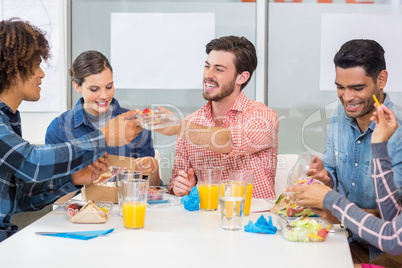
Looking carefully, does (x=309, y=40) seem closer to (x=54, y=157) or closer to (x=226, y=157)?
(x=226, y=157)

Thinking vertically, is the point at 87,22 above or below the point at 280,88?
above

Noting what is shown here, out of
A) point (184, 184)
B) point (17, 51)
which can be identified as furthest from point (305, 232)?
point (17, 51)

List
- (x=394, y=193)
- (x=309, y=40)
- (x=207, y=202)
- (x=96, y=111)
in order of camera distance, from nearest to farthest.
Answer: (x=394, y=193), (x=207, y=202), (x=96, y=111), (x=309, y=40)

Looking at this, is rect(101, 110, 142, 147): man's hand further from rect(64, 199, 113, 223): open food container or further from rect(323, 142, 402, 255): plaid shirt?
rect(323, 142, 402, 255): plaid shirt

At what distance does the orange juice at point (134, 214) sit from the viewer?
4.84 feet

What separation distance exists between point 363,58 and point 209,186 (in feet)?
Answer: 2.81

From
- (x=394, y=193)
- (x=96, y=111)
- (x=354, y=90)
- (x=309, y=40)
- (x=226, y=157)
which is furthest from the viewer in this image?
(x=309, y=40)

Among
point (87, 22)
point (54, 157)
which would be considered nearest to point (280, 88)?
point (87, 22)

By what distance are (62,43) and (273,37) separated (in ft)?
4.30

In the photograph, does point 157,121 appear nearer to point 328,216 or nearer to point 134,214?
point 134,214

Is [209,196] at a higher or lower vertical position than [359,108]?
lower

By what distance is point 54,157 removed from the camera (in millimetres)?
1572

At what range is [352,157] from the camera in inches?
82.9

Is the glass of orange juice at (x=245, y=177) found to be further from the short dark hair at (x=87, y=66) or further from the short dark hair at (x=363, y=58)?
the short dark hair at (x=87, y=66)
